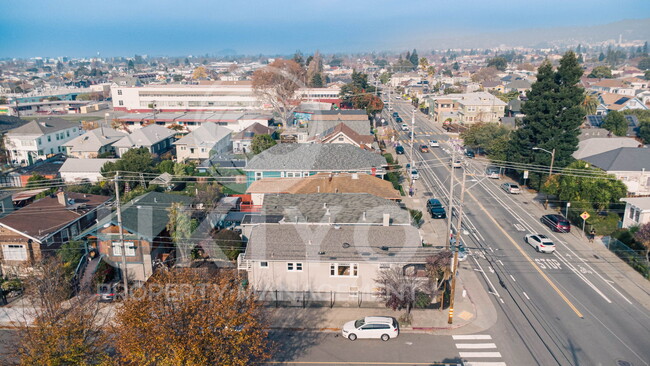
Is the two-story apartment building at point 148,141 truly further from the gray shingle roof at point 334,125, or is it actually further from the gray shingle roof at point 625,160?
the gray shingle roof at point 625,160

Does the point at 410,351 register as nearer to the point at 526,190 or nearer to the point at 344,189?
the point at 344,189

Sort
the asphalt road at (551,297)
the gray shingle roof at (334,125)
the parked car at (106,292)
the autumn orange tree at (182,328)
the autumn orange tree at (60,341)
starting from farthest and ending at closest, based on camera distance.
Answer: the gray shingle roof at (334,125) → the parked car at (106,292) → the asphalt road at (551,297) → the autumn orange tree at (60,341) → the autumn orange tree at (182,328)

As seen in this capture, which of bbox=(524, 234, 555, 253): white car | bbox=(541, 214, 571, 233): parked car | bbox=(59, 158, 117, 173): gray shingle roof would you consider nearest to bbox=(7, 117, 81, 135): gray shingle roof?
bbox=(59, 158, 117, 173): gray shingle roof

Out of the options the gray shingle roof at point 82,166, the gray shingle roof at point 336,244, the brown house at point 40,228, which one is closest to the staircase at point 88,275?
the brown house at point 40,228

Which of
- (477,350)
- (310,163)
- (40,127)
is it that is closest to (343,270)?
(477,350)

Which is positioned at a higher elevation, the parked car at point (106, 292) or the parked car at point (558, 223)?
the parked car at point (558, 223)

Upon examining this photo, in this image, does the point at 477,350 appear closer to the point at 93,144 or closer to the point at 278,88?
the point at 93,144
